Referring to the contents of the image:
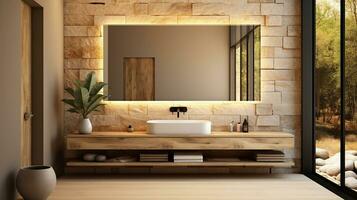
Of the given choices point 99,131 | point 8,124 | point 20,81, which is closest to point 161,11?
point 99,131

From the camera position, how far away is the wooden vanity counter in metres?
5.21

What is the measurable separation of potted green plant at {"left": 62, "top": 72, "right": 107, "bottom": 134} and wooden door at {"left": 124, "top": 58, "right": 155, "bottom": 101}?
385mm

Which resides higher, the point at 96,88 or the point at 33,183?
the point at 96,88

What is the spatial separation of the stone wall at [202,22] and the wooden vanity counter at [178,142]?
57 cm

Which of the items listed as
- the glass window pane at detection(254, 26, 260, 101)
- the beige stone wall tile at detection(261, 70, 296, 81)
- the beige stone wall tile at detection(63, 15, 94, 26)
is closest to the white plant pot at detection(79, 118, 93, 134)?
the beige stone wall tile at detection(63, 15, 94, 26)

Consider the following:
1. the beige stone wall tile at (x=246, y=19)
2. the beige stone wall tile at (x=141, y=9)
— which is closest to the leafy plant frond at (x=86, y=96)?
the beige stone wall tile at (x=141, y=9)

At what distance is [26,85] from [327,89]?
3.24 metres

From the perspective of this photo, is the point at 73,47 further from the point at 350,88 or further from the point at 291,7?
the point at 350,88

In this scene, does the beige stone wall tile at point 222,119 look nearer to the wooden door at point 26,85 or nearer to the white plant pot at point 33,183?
the wooden door at point 26,85

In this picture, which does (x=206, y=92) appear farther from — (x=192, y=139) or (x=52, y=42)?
(x=52, y=42)

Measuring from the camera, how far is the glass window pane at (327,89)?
4906 mm

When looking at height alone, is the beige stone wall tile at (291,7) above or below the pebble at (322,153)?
above

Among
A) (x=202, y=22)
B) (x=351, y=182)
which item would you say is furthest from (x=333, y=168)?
(x=202, y=22)

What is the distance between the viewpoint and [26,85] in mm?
4699
